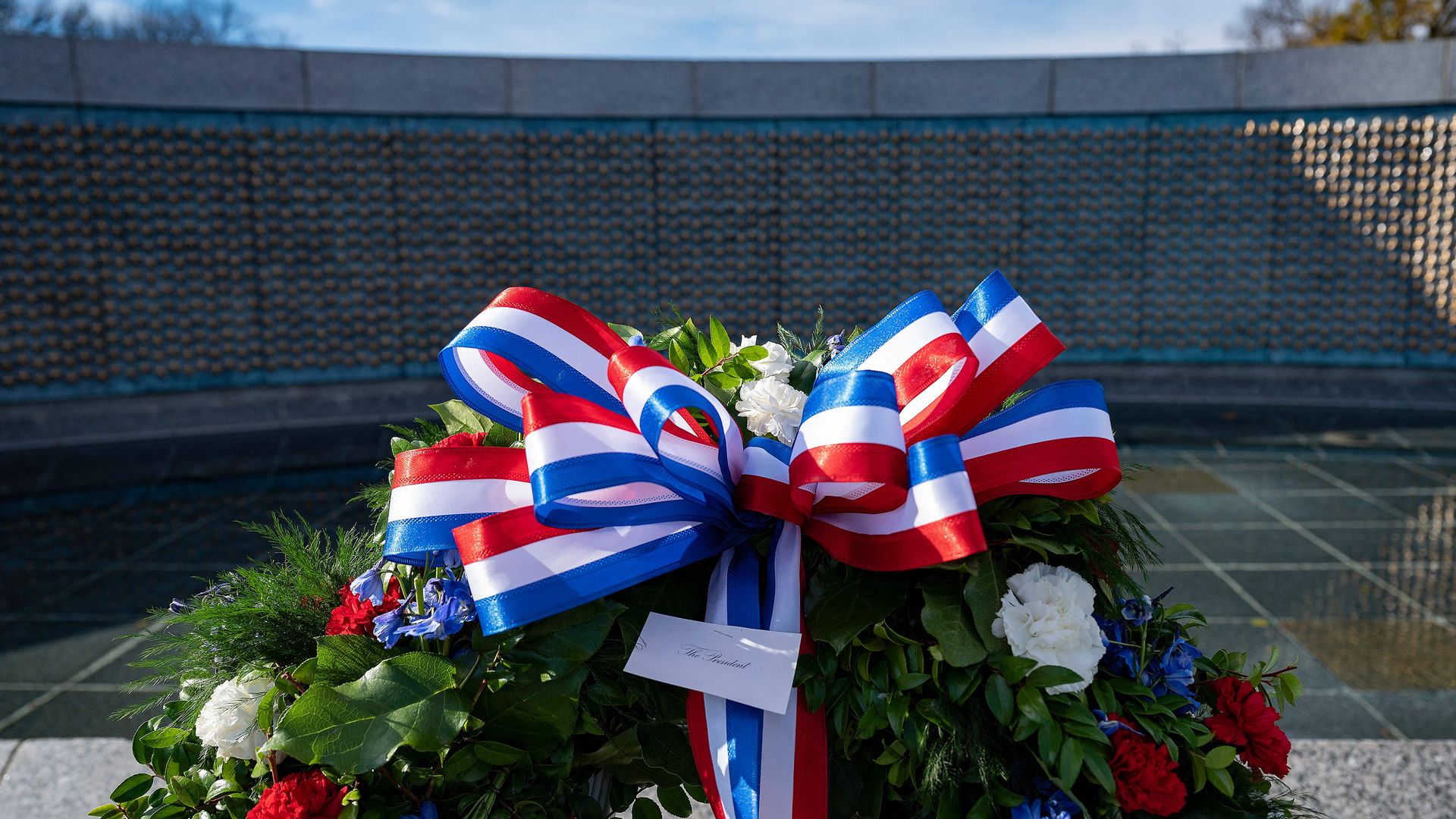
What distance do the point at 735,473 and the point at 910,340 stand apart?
196mm

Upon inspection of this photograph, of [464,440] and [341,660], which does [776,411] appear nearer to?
[464,440]

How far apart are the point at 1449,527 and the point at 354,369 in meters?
7.26

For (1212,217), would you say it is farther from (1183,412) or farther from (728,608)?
(728,608)

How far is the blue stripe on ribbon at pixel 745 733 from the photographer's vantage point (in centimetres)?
80

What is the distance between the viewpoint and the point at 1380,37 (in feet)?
48.3

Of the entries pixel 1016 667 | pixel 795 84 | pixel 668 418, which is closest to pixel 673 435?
pixel 668 418

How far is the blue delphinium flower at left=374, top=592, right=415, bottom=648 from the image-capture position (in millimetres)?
804

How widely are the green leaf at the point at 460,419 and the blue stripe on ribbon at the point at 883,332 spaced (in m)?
0.38

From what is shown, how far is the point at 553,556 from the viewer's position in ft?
2.53

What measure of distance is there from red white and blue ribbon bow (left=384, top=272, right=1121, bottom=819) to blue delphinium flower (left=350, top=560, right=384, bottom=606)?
0.07 metres

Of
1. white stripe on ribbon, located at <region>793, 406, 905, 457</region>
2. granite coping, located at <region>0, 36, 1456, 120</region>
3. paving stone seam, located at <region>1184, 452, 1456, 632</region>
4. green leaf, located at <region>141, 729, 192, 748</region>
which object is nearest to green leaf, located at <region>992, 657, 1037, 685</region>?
white stripe on ribbon, located at <region>793, 406, 905, 457</region>

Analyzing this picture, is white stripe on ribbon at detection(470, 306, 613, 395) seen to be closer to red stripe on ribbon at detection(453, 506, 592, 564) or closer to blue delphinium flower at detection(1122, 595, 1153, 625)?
red stripe on ribbon at detection(453, 506, 592, 564)

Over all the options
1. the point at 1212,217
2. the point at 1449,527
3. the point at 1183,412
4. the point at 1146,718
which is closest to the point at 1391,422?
the point at 1183,412

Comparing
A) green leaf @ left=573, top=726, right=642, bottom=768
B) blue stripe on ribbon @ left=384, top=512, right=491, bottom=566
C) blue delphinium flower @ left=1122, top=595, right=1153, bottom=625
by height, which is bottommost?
green leaf @ left=573, top=726, right=642, bottom=768
